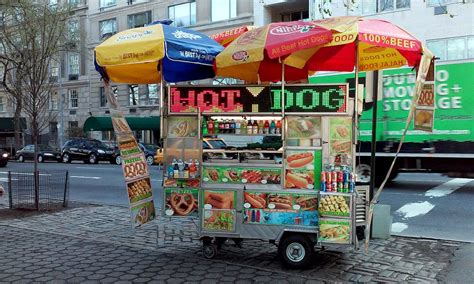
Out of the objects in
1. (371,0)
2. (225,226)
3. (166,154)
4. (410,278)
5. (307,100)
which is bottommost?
(410,278)

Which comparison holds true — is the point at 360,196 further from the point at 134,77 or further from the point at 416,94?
the point at 134,77

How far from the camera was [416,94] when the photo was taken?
573 centimetres

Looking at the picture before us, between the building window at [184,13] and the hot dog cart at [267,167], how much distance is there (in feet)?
98.9

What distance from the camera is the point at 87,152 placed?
31.0 m

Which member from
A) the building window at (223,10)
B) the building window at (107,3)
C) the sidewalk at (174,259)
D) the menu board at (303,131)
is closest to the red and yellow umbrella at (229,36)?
the menu board at (303,131)

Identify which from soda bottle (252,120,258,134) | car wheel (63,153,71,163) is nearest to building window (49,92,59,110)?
car wheel (63,153,71,163)

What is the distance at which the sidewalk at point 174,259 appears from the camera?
17.9 ft

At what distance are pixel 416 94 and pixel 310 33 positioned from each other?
1607 millimetres

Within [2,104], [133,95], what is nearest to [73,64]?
[133,95]

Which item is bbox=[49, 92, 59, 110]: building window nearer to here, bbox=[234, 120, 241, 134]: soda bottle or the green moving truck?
bbox=[234, 120, 241, 134]: soda bottle

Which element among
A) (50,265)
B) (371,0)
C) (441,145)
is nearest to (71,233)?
(50,265)

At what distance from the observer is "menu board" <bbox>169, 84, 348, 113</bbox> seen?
5719 mm

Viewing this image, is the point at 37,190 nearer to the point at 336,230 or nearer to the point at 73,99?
the point at 336,230

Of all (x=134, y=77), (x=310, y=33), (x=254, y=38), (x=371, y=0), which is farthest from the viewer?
(x=371, y=0)
